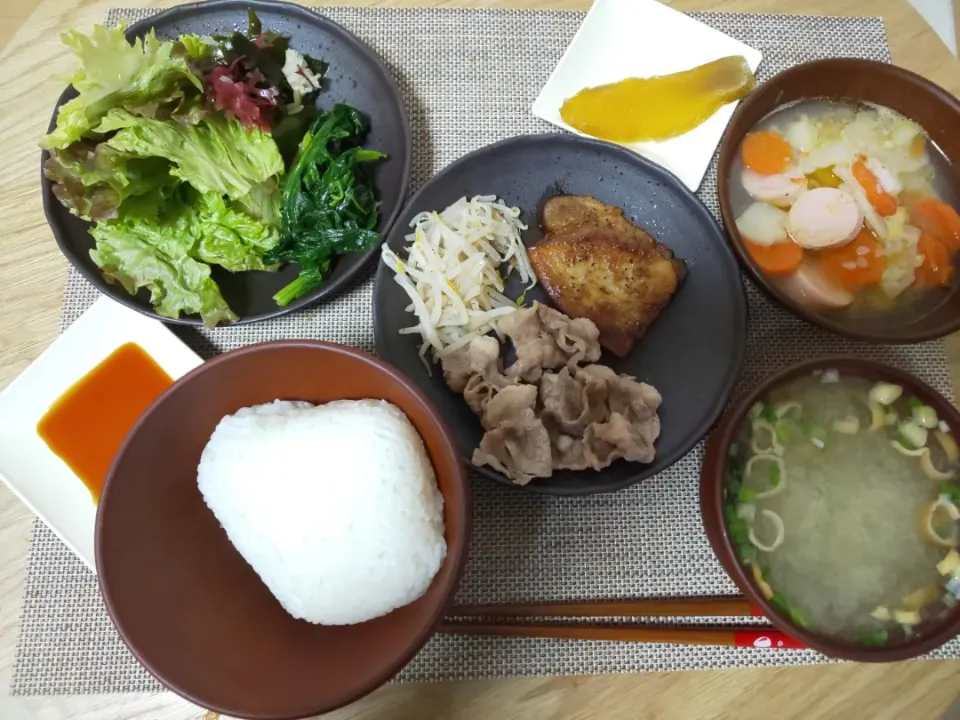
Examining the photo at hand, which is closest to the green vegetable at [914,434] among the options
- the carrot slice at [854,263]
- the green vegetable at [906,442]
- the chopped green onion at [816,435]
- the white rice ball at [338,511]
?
the green vegetable at [906,442]

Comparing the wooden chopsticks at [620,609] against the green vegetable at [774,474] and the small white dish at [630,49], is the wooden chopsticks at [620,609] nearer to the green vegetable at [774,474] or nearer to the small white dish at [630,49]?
the green vegetable at [774,474]

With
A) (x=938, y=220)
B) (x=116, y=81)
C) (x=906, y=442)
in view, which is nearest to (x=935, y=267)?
(x=938, y=220)

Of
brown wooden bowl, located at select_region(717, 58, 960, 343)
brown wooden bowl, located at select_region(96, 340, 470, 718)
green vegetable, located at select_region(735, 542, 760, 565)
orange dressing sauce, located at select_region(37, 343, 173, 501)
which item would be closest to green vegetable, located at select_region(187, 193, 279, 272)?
orange dressing sauce, located at select_region(37, 343, 173, 501)

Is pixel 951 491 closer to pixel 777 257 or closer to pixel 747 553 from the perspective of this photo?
pixel 747 553

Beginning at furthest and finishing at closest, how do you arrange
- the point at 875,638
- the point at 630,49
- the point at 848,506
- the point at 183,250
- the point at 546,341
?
1. the point at 630,49
2. the point at 183,250
3. the point at 546,341
4. the point at 848,506
5. the point at 875,638

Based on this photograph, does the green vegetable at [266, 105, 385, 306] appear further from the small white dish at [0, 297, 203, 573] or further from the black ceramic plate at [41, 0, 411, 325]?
the small white dish at [0, 297, 203, 573]

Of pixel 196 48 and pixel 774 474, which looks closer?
pixel 774 474
